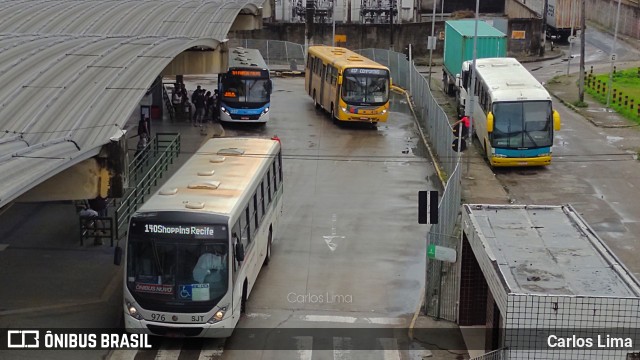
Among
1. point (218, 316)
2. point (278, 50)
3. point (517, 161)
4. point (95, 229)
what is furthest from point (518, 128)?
point (278, 50)

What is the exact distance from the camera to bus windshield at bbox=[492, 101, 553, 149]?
106 ft

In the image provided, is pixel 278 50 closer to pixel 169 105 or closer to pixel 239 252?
pixel 169 105

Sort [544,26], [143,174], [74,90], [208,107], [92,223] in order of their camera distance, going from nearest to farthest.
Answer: [74,90] < [92,223] < [143,174] < [208,107] < [544,26]

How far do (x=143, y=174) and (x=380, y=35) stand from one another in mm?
34359

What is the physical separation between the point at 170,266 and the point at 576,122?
89.7 feet

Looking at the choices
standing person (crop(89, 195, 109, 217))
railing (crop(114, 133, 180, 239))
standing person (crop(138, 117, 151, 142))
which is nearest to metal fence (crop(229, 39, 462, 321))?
railing (crop(114, 133, 180, 239))

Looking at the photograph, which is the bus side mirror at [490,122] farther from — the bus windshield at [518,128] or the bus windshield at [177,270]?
the bus windshield at [177,270]

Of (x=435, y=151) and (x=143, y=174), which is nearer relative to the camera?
(x=143, y=174)

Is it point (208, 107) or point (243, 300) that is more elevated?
point (243, 300)

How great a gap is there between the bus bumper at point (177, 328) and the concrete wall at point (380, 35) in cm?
4534

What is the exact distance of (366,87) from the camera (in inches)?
1553

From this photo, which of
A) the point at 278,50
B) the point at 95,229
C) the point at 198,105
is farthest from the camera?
the point at 278,50

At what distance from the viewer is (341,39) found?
59.7 metres

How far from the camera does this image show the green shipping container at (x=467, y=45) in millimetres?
44312
